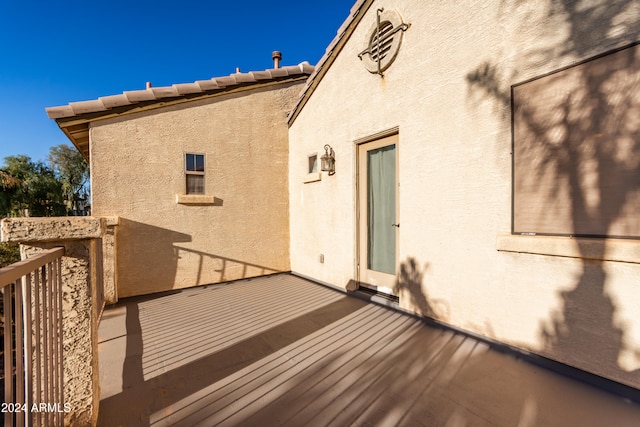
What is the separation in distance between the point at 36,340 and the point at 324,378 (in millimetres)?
1864

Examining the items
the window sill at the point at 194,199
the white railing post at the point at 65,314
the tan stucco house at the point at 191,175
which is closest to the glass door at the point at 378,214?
the tan stucco house at the point at 191,175

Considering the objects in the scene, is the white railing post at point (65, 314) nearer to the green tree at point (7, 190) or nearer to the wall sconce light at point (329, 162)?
the wall sconce light at point (329, 162)

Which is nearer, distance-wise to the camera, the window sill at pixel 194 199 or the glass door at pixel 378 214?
the glass door at pixel 378 214

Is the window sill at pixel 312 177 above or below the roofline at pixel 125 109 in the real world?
below

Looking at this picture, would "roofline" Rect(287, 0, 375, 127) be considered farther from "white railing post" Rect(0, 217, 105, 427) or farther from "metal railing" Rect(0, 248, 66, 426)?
"metal railing" Rect(0, 248, 66, 426)

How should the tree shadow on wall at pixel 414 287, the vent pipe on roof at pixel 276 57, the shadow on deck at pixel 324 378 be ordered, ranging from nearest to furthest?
1. the shadow on deck at pixel 324 378
2. the tree shadow on wall at pixel 414 287
3. the vent pipe on roof at pixel 276 57

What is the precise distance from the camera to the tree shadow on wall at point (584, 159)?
2057 mm

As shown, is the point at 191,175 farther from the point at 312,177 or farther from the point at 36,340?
the point at 36,340

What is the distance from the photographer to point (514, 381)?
7.34 feet

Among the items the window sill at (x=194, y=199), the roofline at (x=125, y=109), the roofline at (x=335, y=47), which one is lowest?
the window sill at (x=194, y=199)

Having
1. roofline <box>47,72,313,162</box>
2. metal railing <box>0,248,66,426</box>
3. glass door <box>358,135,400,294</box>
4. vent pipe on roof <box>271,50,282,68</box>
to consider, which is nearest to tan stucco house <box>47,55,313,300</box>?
roofline <box>47,72,313,162</box>

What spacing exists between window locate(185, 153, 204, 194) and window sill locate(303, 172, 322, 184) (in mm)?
2018

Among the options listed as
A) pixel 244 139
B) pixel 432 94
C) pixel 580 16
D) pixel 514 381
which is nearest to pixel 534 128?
pixel 580 16

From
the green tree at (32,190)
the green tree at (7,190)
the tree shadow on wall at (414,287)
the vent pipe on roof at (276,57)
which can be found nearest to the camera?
Result: the tree shadow on wall at (414,287)
